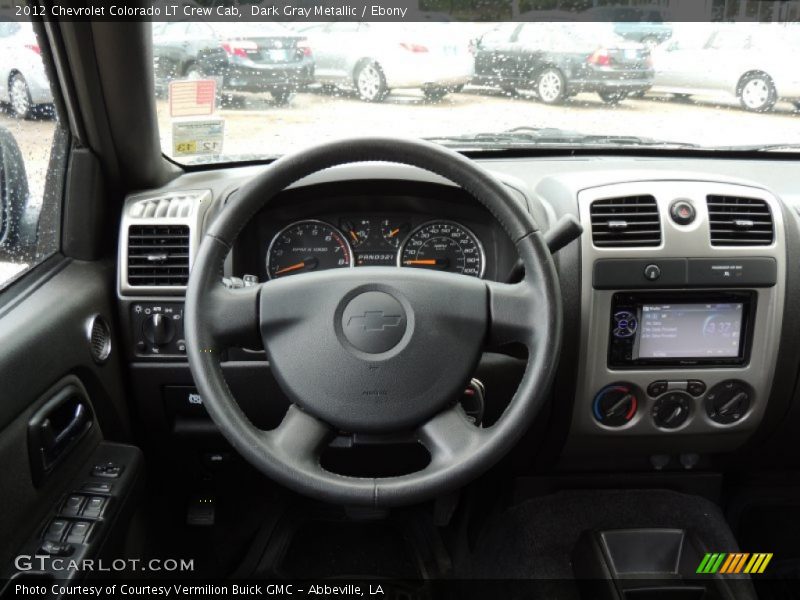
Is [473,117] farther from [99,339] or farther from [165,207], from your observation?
[99,339]

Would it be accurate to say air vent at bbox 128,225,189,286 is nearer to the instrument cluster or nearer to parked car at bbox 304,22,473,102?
the instrument cluster

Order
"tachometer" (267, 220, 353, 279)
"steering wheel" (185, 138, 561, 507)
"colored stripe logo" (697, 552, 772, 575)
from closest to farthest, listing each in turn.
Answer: "steering wheel" (185, 138, 561, 507), "tachometer" (267, 220, 353, 279), "colored stripe logo" (697, 552, 772, 575)

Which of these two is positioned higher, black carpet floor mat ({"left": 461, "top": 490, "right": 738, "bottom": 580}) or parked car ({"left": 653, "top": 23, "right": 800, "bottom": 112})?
parked car ({"left": 653, "top": 23, "right": 800, "bottom": 112})

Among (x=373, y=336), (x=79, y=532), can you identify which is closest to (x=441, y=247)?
(x=373, y=336)

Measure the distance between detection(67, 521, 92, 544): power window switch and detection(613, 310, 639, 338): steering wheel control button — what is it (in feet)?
4.51

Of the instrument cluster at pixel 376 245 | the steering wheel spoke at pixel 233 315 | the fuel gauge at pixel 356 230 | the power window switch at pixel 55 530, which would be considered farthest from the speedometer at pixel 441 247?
the power window switch at pixel 55 530

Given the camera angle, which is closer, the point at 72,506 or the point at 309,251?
the point at 72,506

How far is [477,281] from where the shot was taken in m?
1.49

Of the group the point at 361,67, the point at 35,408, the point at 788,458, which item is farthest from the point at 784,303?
the point at 35,408

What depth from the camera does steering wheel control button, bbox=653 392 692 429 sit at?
2129 mm

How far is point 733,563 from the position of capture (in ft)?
7.49

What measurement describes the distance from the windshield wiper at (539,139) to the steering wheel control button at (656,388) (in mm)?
751

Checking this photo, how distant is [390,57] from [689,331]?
1.09 m

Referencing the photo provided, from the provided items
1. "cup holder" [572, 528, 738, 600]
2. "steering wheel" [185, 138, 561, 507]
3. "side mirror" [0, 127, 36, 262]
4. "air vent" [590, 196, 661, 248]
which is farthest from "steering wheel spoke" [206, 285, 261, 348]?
"cup holder" [572, 528, 738, 600]
